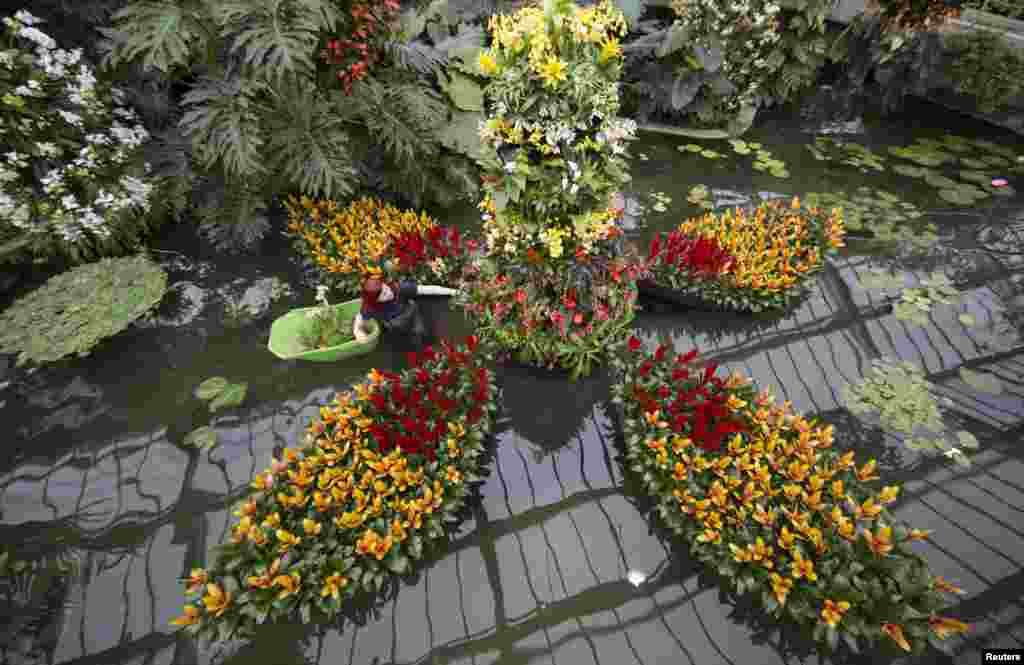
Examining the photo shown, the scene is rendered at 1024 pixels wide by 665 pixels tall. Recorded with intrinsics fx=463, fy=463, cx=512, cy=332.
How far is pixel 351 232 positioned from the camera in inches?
191

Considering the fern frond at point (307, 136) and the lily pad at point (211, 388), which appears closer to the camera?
the lily pad at point (211, 388)

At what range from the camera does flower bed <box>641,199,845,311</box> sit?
4.35 metres

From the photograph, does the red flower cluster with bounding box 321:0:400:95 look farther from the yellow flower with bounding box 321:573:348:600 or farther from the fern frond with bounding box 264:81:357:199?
the yellow flower with bounding box 321:573:348:600

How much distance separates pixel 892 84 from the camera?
8.02 metres

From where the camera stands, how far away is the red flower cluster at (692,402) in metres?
3.21

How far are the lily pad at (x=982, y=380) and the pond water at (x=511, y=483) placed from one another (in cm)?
5

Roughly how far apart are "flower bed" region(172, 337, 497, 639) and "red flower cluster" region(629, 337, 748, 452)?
4.05 ft

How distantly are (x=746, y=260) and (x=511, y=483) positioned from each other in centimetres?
310

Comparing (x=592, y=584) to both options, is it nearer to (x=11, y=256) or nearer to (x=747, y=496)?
(x=747, y=496)

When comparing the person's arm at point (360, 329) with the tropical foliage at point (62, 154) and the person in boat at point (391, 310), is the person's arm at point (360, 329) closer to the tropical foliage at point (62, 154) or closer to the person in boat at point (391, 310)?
the person in boat at point (391, 310)

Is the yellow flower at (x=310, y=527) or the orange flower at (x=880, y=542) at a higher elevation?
the yellow flower at (x=310, y=527)

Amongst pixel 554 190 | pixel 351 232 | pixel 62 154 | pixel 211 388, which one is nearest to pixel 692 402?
pixel 554 190

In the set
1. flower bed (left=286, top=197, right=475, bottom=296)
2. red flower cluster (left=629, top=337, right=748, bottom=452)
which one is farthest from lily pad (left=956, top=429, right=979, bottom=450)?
flower bed (left=286, top=197, right=475, bottom=296)

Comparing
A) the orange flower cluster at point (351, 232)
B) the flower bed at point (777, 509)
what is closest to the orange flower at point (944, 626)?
the flower bed at point (777, 509)
